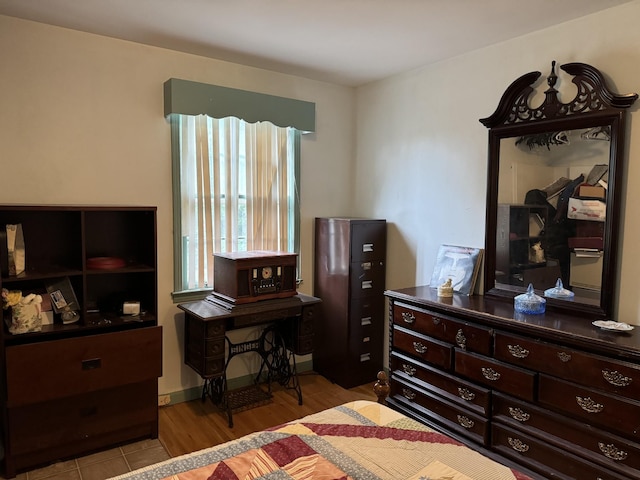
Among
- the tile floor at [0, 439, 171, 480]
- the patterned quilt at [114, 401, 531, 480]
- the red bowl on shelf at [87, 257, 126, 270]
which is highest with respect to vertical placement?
the red bowl on shelf at [87, 257, 126, 270]

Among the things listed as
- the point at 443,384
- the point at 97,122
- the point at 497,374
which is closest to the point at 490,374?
the point at 497,374

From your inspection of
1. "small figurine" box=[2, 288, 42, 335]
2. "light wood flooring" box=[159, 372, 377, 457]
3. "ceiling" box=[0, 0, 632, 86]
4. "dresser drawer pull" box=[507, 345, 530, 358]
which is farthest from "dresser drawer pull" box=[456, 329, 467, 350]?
"small figurine" box=[2, 288, 42, 335]

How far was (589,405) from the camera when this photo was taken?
2086 mm

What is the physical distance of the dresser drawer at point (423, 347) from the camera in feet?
8.96

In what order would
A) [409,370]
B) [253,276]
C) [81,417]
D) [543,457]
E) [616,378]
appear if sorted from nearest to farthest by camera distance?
[616,378] → [543,457] → [81,417] → [409,370] → [253,276]

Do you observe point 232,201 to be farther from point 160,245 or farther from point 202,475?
point 202,475

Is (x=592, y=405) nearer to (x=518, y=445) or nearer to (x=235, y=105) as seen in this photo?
(x=518, y=445)

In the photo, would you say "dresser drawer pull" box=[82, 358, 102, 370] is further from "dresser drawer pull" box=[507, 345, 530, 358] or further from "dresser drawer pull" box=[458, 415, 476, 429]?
"dresser drawer pull" box=[507, 345, 530, 358]

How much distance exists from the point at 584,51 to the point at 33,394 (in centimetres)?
350

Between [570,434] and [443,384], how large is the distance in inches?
29.5

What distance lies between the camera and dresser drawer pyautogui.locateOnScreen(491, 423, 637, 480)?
207cm

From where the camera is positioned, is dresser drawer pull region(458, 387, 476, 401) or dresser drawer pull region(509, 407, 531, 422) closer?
dresser drawer pull region(509, 407, 531, 422)

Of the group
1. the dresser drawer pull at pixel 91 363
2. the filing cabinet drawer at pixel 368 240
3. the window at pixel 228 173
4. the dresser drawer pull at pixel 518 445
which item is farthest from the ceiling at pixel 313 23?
the dresser drawer pull at pixel 518 445

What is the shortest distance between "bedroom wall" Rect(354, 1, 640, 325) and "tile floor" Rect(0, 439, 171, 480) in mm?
2153
